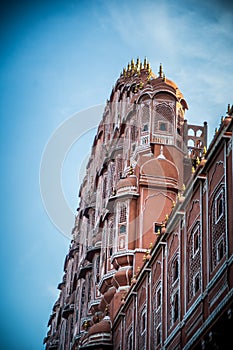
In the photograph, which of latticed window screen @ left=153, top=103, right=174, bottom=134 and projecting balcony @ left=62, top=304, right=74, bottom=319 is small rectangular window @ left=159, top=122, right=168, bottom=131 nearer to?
latticed window screen @ left=153, top=103, right=174, bottom=134

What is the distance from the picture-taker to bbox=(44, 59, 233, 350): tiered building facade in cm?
3378

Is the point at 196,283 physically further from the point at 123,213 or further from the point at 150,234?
the point at 123,213

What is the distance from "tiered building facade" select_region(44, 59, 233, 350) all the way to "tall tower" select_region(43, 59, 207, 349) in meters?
0.08

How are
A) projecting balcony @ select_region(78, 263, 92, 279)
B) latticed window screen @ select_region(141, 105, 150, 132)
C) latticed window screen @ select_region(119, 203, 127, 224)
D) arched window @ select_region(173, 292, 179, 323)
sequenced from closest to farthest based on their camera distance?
arched window @ select_region(173, 292, 179, 323), latticed window screen @ select_region(119, 203, 127, 224), latticed window screen @ select_region(141, 105, 150, 132), projecting balcony @ select_region(78, 263, 92, 279)

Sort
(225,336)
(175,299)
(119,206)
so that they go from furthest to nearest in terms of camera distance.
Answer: (119,206)
(175,299)
(225,336)

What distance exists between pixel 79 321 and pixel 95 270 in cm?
543

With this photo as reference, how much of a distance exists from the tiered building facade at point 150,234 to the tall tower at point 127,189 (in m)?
0.08

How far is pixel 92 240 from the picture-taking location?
2689 inches

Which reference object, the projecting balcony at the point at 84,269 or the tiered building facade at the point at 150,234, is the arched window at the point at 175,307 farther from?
the projecting balcony at the point at 84,269

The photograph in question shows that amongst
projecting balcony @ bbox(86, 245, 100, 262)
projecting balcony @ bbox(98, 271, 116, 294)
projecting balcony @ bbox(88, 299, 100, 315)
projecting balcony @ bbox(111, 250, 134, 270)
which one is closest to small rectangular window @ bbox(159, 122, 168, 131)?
projecting balcony @ bbox(111, 250, 134, 270)

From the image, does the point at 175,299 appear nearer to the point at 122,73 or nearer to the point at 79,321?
the point at 79,321

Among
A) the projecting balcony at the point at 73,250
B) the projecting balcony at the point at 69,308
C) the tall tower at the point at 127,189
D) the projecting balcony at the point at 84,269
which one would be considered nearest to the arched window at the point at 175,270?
the tall tower at the point at 127,189

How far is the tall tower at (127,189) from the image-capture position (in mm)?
56312

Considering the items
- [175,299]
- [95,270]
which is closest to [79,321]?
[95,270]
